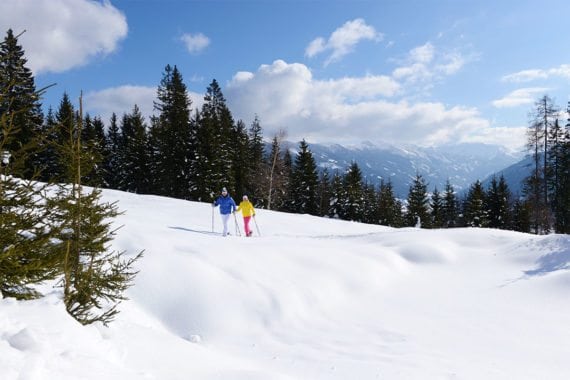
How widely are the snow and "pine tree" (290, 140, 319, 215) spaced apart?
111 ft

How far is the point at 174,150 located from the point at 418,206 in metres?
36.6

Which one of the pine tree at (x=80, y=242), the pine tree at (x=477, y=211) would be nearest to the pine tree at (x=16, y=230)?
the pine tree at (x=80, y=242)

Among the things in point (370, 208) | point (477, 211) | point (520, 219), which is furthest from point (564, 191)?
point (370, 208)

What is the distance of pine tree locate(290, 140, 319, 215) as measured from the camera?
5138 cm

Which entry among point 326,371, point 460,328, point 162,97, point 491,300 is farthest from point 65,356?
point 162,97

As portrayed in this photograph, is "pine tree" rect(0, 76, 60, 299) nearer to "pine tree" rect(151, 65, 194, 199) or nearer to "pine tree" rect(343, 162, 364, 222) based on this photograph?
A: "pine tree" rect(151, 65, 194, 199)

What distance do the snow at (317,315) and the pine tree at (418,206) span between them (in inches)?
1579

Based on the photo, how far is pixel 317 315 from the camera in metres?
10.9

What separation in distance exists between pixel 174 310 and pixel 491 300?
9.95 meters

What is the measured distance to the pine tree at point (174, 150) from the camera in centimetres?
4275

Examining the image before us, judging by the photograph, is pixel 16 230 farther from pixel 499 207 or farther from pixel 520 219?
pixel 520 219

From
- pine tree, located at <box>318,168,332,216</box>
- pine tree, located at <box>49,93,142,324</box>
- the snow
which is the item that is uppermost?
pine tree, located at <box>318,168,332,216</box>

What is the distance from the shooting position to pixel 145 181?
159ft

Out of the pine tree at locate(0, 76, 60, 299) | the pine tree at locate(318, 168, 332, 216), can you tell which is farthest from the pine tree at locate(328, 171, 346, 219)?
the pine tree at locate(0, 76, 60, 299)
